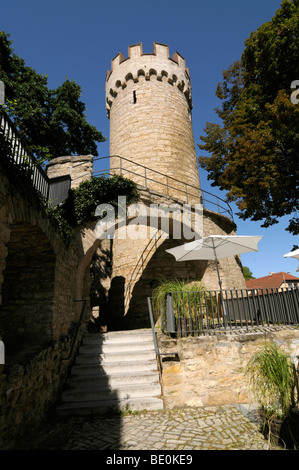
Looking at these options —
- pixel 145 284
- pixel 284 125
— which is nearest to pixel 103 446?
pixel 145 284

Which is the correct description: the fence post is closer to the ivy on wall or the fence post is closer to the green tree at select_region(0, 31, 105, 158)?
the ivy on wall

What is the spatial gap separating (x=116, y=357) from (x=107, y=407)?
136 centimetres

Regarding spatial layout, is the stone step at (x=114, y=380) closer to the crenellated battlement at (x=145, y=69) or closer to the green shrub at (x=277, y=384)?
the green shrub at (x=277, y=384)

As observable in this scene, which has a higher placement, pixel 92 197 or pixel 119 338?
pixel 92 197

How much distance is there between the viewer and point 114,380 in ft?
16.9

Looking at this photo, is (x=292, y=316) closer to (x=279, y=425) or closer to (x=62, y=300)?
(x=279, y=425)

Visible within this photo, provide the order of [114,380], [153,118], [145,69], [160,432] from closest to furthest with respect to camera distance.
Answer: [160,432] < [114,380] < [153,118] < [145,69]

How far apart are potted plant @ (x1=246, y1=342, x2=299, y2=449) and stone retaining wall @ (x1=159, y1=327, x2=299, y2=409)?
1.00 metres

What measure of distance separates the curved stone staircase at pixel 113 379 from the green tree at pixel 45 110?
10.8 metres

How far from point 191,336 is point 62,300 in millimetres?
2906

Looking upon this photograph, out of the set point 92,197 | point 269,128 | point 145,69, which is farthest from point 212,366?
point 145,69

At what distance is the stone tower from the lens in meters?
12.4

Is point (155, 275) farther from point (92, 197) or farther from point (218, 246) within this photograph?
point (92, 197)

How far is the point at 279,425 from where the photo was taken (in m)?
3.30
